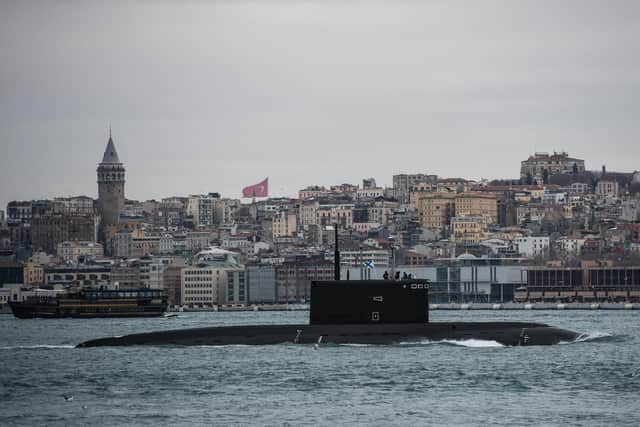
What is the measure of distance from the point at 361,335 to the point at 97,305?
6299cm

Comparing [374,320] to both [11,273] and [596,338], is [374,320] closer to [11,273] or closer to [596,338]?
[596,338]

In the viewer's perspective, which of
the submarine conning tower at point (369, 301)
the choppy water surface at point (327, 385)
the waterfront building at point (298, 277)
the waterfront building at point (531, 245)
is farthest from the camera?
the waterfront building at point (531, 245)

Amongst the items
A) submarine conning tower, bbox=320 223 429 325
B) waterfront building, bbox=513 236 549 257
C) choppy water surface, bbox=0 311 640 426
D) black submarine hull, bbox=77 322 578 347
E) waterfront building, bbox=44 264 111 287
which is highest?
waterfront building, bbox=513 236 549 257

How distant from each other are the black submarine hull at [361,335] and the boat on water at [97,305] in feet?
184

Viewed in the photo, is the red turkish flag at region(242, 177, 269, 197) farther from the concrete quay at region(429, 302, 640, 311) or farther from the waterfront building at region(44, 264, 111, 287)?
the concrete quay at region(429, 302, 640, 311)

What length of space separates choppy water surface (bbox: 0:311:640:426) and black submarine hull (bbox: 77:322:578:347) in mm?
326

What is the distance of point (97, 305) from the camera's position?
107 m

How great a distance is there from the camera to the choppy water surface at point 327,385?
33.9 meters

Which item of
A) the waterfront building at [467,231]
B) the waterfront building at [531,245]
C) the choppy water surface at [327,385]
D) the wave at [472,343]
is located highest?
the waterfront building at [467,231]

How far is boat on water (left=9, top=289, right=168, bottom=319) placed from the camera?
4195 inches

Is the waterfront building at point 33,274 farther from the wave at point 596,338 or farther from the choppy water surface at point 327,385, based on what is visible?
the choppy water surface at point 327,385

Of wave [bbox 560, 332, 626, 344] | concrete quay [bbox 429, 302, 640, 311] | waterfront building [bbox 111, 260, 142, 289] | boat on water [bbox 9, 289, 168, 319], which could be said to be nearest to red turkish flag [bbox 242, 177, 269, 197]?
waterfront building [bbox 111, 260, 142, 289]

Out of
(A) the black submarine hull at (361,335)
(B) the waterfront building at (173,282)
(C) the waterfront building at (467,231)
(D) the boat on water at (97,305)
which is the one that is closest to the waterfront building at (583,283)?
(B) the waterfront building at (173,282)

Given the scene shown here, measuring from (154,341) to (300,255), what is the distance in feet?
380
